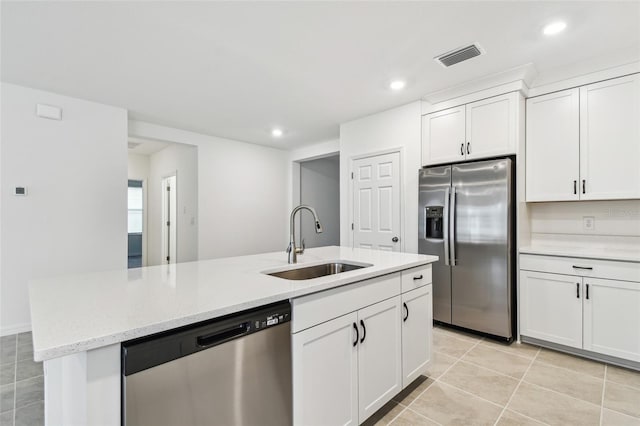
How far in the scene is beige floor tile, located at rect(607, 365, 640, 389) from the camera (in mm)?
2131

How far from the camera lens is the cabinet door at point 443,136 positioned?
10.5 feet

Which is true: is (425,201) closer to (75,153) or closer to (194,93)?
(194,93)

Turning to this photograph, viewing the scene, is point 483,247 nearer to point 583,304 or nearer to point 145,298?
point 583,304

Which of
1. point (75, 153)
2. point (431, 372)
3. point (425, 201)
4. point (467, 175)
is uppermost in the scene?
point (75, 153)

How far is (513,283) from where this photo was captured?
111 inches

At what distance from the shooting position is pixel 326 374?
1395 millimetres

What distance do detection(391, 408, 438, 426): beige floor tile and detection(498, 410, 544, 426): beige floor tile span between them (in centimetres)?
41

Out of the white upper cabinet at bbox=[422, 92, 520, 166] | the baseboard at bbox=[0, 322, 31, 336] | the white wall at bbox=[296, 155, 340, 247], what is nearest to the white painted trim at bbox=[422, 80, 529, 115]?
the white upper cabinet at bbox=[422, 92, 520, 166]

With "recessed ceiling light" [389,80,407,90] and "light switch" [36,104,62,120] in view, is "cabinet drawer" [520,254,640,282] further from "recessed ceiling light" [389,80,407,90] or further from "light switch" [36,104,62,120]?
"light switch" [36,104,62,120]

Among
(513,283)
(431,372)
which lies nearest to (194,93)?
(431,372)

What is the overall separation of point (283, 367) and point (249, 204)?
181 inches

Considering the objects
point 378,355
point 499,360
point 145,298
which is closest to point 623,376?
point 499,360

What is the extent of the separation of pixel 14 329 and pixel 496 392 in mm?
4517

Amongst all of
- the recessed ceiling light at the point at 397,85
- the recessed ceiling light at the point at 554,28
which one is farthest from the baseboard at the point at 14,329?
the recessed ceiling light at the point at 554,28
